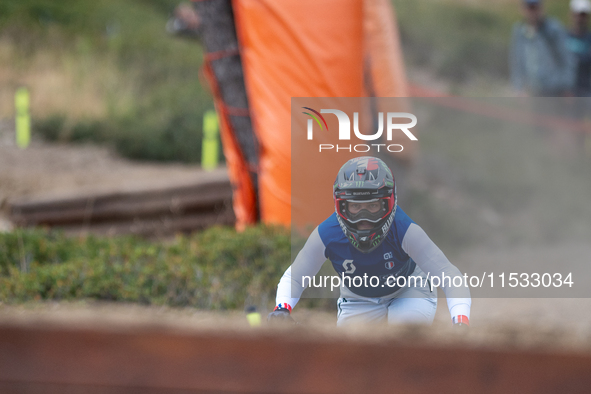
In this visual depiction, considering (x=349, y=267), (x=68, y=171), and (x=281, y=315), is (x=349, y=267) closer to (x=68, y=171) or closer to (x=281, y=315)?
(x=281, y=315)

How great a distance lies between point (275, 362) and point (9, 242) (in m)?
3.55

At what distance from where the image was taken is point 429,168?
8.79 m

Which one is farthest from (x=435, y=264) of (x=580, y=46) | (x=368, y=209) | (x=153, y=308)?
(x=580, y=46)

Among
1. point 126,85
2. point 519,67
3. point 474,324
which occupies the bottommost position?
point 474,324

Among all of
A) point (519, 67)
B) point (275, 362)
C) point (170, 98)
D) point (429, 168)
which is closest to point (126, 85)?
point (170, 98)

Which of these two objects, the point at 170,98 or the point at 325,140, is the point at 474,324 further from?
the point at 170,98

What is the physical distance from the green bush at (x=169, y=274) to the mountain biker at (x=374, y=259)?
1.19 meters

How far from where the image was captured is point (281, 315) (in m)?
1.64

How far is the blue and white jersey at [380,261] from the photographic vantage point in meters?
1.62

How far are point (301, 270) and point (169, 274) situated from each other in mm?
1581

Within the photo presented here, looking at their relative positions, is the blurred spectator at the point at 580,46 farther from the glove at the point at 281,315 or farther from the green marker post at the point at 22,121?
the green marker post at the point at 22,121

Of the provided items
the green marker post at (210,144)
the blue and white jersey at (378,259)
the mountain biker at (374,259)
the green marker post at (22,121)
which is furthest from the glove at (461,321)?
the green marker post at (22,121)

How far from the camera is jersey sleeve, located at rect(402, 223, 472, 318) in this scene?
1.60 m

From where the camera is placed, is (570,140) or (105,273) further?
(570,140)
